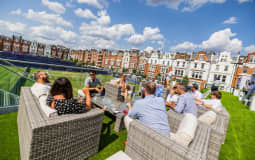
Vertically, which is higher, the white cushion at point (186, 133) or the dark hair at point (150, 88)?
the dark hair at point (150, 88)

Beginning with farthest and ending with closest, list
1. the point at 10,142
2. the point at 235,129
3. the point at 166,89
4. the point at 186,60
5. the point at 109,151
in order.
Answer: the point at 186,60, the point at 166,89, the point at 235,129, the point at 109,151, the point at 10,142

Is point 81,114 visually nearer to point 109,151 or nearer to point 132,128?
point 132,128

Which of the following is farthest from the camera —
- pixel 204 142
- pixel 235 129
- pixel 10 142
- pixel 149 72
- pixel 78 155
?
pixel 149 72

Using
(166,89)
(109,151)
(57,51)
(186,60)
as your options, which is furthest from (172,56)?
(57,51)

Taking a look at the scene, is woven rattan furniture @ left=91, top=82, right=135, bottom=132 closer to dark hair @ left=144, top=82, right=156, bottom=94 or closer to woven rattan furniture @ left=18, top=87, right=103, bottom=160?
woven rattan furniture @ left=18, top=87, right=103, bottom=160

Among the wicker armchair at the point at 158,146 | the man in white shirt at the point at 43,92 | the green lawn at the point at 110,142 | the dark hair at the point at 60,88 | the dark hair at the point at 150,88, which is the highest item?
the dark hair at the point at 150,88

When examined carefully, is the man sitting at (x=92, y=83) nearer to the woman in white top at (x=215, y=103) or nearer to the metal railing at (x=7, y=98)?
the metal railing at (x=7, y=98)

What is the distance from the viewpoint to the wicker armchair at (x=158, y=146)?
1.16 meters

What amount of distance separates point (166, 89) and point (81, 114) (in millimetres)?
6404

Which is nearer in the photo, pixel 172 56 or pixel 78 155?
pixel 78 155

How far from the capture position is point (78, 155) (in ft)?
6.03

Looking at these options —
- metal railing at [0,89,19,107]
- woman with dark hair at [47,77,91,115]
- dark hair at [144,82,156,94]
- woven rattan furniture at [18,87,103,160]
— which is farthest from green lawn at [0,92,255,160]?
dark hair at [144,82,156,94]

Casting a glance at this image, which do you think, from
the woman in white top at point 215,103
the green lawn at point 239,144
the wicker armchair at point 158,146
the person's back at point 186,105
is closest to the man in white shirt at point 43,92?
the wicker armchair at point 158,146

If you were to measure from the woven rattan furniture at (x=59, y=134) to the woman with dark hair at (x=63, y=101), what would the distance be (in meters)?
0.08
